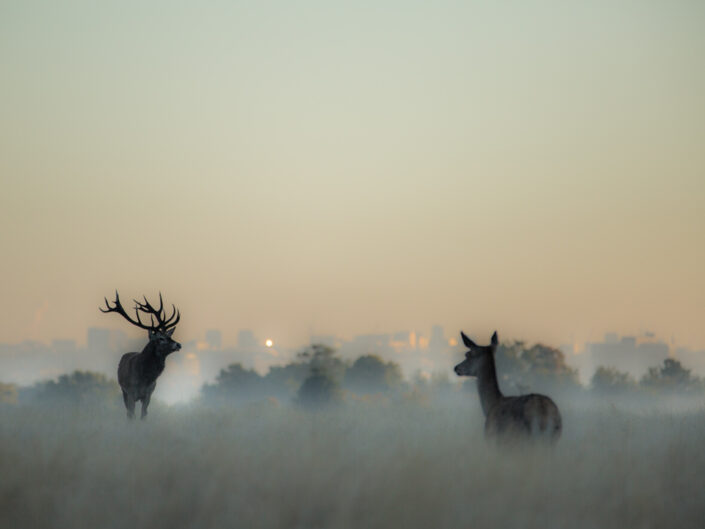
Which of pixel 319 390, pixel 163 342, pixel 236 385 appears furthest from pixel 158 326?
pixel 236 385

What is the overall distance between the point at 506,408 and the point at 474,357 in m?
1.61

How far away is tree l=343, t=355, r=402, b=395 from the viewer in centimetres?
4322

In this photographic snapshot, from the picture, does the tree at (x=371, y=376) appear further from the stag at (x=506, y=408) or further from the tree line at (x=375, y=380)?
the stag at (x=506, y=408)

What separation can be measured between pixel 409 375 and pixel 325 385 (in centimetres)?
1277

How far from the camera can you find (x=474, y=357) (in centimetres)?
1499

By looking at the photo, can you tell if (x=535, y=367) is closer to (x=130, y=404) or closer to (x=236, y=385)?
(x=236, y=385)

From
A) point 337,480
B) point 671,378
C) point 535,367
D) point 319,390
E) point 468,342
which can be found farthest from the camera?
point 671,378

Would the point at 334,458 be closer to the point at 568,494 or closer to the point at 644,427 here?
the point at 568,494

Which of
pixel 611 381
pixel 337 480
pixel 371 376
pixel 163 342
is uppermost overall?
pixel 371 376

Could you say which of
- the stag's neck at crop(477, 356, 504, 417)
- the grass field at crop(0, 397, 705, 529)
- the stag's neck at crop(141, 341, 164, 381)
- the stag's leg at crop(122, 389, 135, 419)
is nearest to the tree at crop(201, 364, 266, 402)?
the stag's leg at crop(122, 389, 135, 419)

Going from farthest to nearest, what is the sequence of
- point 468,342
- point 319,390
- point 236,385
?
1. point 236,385
2. point 319,390
3. point 468,342

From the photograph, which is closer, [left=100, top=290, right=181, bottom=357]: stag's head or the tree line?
[left=100, top=290, right=181, bottom=357]: stag's head

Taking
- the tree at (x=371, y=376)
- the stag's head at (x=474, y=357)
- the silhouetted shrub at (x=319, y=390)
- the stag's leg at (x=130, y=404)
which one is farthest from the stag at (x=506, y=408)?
the tree at (x=371, y=376)

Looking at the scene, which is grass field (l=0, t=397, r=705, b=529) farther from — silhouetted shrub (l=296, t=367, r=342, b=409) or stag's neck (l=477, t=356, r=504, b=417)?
silhouetted shrub (l=296, t=367, r=342, b=409)
